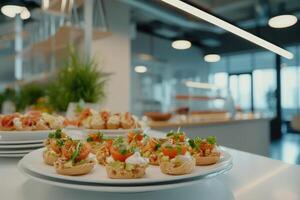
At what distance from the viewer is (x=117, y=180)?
A: 1.47ft

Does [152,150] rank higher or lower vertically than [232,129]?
higher

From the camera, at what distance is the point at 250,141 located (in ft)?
14.0

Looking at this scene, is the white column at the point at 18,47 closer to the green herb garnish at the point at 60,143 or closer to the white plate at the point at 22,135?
the white plate at the point at 22,135

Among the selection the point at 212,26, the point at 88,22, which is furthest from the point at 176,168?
the point at 212,26

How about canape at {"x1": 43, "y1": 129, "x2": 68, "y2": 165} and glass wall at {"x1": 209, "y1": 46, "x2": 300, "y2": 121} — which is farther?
glass wall at {"x1": 209, "y1": 46, "x2": 300, "y2": 121}

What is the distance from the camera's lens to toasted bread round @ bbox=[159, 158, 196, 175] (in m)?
0.49

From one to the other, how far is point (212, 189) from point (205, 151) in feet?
0.25

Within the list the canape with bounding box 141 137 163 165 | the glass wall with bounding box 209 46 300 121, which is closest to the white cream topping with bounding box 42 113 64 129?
the canape with bounding box 141 137 163 165

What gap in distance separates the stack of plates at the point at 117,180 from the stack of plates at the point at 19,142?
0.27 metres

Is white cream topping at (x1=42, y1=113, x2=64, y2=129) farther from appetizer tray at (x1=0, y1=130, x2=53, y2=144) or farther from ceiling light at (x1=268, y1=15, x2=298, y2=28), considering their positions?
ceiling light at (x1=268, y1=15, x2=298, y2=28)

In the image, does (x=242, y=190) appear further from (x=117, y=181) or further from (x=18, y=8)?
(x=18, y=8)

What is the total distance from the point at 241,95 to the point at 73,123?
9.44 m

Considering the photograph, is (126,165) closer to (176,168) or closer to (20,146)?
(176,168)

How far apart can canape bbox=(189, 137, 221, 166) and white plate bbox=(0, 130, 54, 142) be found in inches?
19.4
